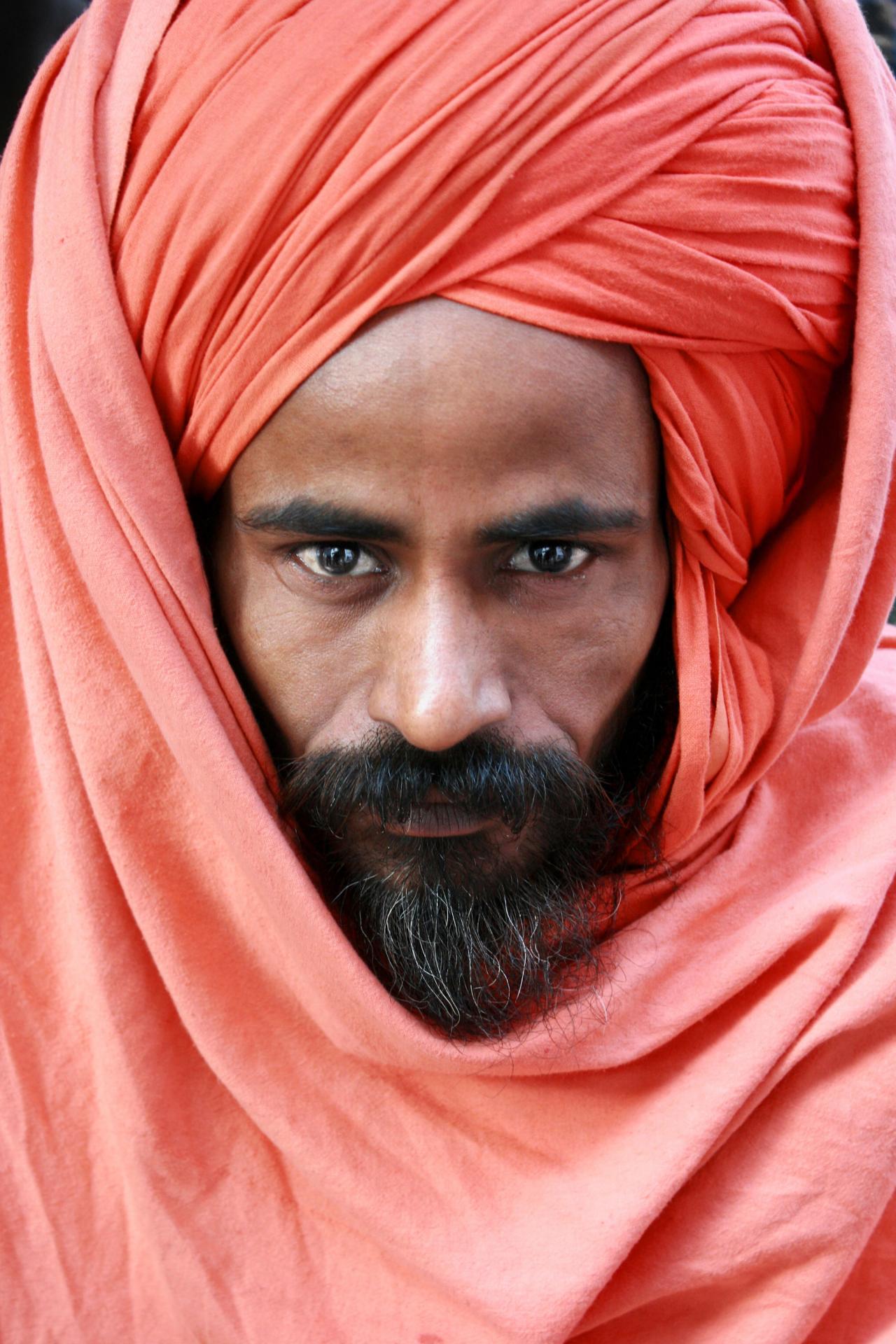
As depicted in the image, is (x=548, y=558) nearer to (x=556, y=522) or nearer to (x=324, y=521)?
(x=556, y=522)

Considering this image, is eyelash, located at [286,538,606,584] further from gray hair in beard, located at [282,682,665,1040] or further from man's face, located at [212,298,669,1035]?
gray hair in beard, located at [282,682,665,1040]

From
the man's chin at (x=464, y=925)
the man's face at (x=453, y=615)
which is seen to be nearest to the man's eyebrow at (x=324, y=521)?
the man's face at (x=453, y=615)

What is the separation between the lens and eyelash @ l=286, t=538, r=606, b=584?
129 cm

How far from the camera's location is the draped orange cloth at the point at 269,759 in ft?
3.92

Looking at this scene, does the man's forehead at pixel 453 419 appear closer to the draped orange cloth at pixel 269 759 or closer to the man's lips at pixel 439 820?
the draped orange cloth at pixel 269 759

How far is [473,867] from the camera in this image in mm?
1377

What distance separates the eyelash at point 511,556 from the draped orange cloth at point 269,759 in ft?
0.39

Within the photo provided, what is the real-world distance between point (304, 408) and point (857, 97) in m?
0.71

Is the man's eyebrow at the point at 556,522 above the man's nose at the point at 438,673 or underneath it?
above

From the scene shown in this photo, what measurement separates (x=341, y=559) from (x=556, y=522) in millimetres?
236

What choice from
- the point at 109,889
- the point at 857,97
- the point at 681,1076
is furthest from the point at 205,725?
the point at 857,97

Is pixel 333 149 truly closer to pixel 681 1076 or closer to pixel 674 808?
pixel 674 808

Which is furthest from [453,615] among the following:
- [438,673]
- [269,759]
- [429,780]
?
[269,759]

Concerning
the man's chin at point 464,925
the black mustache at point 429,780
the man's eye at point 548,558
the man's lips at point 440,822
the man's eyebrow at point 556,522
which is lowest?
the man's chin at point 464,925
